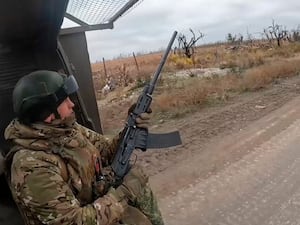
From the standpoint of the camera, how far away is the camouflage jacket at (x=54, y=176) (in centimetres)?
A: 212

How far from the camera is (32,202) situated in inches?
83.3

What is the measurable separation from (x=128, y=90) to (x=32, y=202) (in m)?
13.9

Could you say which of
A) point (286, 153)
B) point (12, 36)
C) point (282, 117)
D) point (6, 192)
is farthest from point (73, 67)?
point (282, 117)

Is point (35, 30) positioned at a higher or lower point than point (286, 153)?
higher

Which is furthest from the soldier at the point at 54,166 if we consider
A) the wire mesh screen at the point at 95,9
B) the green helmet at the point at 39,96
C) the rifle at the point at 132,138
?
the wire mesh screen at the point at 95,9

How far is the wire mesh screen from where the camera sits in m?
3.11

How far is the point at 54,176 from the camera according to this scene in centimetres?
216

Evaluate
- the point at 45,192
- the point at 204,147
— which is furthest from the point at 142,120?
the point at 204,147

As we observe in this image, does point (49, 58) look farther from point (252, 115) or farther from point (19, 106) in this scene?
point (252, 115)

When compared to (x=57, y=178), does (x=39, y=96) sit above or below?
above

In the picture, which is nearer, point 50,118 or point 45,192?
point 45,192

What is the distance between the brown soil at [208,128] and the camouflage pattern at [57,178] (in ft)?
10.7

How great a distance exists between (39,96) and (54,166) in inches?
12.9

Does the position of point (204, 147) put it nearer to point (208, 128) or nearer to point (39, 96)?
point (208, 128)
